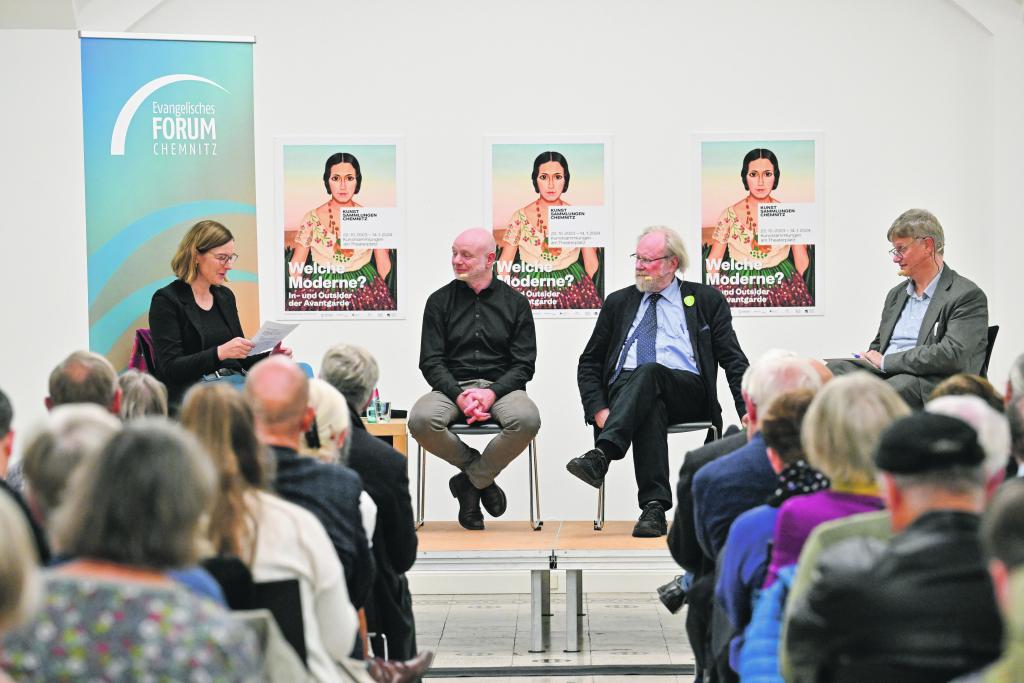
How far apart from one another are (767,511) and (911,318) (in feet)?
10.8

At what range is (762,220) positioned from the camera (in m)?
7.34

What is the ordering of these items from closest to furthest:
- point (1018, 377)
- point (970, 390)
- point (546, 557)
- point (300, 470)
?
point (300, 470) < point (1018, 377) < point (970, 390) < point (546, 557)

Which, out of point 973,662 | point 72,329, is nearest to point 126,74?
point 72,329

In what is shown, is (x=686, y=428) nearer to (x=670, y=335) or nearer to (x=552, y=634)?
(x=670, y=335)

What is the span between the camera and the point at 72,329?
7.04 meters

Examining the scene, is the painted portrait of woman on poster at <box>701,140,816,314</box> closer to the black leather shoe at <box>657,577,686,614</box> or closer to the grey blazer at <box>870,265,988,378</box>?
the grey blazer at <box>870,265,988,378</box>

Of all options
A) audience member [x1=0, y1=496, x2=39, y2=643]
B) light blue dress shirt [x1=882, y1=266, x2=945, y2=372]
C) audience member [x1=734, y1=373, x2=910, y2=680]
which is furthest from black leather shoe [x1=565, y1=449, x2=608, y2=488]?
audience member [x1=0, y1=496, x2=39, y2=643]

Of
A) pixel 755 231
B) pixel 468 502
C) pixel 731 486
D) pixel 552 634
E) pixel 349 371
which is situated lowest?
pixel 552 634

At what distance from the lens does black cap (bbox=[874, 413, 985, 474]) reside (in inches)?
82.3

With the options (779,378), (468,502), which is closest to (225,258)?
(468,502)

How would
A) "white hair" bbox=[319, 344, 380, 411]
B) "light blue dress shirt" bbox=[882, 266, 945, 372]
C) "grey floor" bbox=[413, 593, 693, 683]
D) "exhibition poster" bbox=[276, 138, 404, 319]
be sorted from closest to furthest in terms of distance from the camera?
"white hair" bbox=[319, 344, 380, 411] < "grey floor" bbox=[413, 593, 693, 683] < "light blue dress shirt" bbox=[882, 266, 945, 372] < "exhibition poster" bbox=[276, 138, 404, 319]

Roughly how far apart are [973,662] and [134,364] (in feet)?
14.5

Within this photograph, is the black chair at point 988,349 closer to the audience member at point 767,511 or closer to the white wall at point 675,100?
the white wall at point 675,100

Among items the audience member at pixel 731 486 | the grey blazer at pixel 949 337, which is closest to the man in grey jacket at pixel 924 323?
the grey blazer at pixel 949 337
